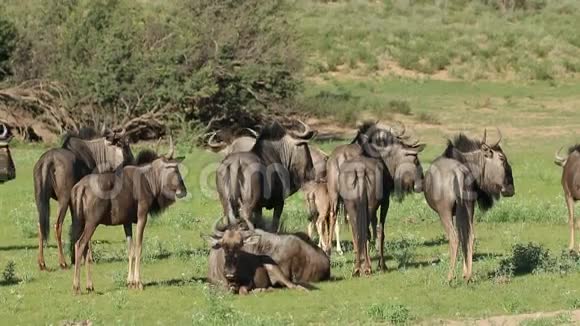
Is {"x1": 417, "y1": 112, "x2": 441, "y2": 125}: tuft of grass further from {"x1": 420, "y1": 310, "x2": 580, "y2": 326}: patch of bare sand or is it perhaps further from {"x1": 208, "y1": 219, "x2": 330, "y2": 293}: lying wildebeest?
{"x1": 420, "y1": 310, "x2": 580, "y2": 326}: patch of bare sand

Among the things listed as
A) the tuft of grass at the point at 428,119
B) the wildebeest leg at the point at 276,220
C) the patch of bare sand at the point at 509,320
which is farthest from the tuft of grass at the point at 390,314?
the tuft of grass at the point at 428,119

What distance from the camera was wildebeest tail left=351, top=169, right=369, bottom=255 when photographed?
14695 mm

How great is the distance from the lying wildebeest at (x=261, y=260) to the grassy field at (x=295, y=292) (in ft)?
0.81

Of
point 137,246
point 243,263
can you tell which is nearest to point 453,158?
point 243,263

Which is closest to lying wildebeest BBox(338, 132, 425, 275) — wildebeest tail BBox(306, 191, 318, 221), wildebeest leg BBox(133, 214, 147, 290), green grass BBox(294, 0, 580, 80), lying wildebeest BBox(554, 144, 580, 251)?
wildebeest tail BBox(306, 191, 318, 221)

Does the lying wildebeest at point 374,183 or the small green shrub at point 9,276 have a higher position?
the lying wildebeest at point 374,183

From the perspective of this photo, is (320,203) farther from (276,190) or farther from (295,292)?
(295,292)

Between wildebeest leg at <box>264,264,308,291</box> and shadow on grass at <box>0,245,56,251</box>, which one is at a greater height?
A: wildebeest leg at <box>264,264,308,291</box>

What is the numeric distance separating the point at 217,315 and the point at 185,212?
10.9m

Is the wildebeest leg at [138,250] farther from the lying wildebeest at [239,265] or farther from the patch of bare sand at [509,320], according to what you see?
the patch of bare sand at [509,320]

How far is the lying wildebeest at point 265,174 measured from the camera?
50.5ft

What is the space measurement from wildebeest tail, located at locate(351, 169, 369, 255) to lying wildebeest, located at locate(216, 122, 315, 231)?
971 millimetres

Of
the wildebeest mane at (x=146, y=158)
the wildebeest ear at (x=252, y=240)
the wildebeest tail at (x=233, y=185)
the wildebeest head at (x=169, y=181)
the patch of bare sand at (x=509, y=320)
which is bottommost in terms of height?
the patch of bare sand at (x=509, y=320)

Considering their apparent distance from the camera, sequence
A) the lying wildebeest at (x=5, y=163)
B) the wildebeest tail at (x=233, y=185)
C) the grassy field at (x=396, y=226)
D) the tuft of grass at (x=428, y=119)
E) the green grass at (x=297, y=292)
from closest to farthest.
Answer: the green grass at (x=297, y=292) → the grassy field at (x=396, y=226) → the wildebeest tail at (x=233, y=185) → the lying wildebeest at (x=5, y=163) → the tuft of grass at (x=428, y=119)
